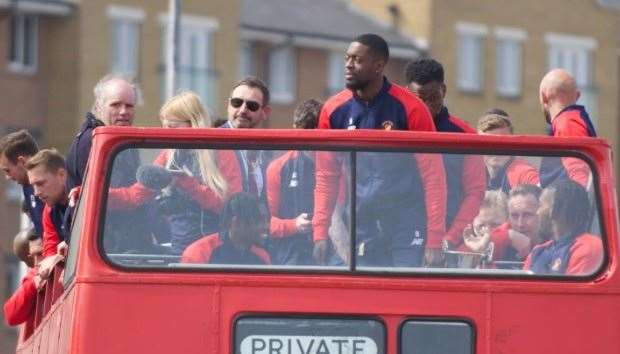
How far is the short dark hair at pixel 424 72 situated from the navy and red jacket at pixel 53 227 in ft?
6.73

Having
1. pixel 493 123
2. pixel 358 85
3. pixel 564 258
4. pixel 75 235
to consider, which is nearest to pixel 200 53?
pixel 493 123

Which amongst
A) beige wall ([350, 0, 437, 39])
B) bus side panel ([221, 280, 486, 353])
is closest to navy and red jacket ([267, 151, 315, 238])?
bus side panel ([221, 280, 486, 353])

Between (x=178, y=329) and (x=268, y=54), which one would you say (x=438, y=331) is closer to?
(x=178, y=329)

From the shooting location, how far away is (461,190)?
37.3 ft

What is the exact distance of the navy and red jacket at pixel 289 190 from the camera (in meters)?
11.3

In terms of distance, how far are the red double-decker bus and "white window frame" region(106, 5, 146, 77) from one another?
45.3m

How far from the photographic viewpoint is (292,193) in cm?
1133

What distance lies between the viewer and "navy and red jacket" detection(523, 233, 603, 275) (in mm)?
11234

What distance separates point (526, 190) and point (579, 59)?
60.1m

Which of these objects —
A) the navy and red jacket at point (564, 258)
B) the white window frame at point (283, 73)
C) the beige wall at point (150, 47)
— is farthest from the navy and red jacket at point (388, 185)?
the white window frame at point (283, 73)

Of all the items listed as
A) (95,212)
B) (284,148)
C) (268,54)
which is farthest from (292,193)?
(268,54)

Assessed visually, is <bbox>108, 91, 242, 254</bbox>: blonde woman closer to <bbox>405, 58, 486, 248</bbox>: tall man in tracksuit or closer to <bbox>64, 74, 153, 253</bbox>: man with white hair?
<bbox>64, 74, 153, 253</bbox>: man with white hair

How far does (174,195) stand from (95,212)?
1.26 ft

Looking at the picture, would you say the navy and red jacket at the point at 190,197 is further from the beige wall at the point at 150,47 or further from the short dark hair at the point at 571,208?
the beige wall at the point at 150,47
